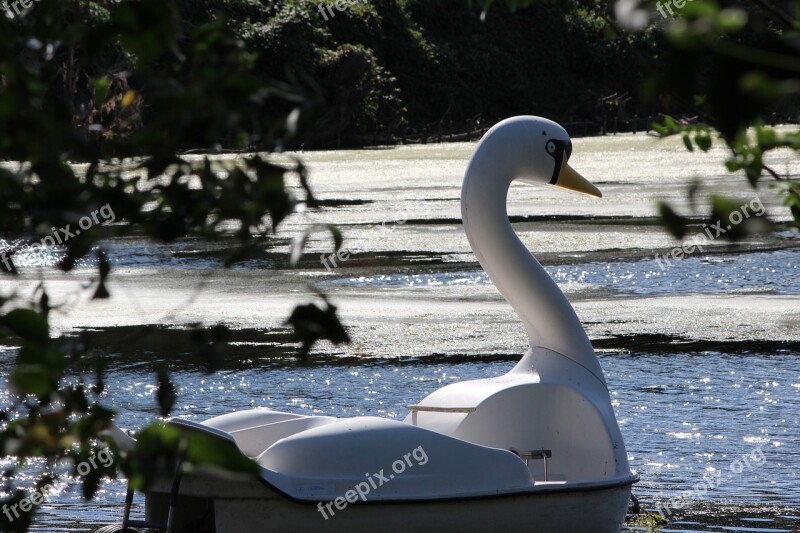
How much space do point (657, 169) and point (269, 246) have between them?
51.4 ft

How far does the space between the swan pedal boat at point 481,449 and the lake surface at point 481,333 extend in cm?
68

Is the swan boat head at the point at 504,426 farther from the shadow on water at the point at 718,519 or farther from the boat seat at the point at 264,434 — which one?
the shadow on water at the point at 718,519

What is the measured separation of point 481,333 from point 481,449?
620cm

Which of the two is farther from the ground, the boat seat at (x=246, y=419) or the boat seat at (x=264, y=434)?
the boat seat at (x=246, y=419)

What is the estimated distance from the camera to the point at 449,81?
5106cm

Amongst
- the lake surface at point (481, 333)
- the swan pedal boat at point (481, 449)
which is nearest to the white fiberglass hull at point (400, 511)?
the swan pedal boat at point (481, 449)

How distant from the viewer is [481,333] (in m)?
10.6

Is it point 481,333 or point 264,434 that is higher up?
point 264,434

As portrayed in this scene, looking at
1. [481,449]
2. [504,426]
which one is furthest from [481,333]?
[481,449]

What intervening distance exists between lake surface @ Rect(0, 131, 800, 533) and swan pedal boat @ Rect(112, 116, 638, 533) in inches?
26.9

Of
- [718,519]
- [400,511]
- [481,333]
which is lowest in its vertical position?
[481,333]

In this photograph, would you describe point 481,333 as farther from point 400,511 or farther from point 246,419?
point 400,511

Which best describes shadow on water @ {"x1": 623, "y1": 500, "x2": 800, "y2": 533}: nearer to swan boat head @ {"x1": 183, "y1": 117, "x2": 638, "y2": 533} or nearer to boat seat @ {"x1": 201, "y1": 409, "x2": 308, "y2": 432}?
swan boat head @ {"x1": 183, "y1": 117, "x2": 638, "y2": 533}

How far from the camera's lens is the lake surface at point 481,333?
6363 millimetres
